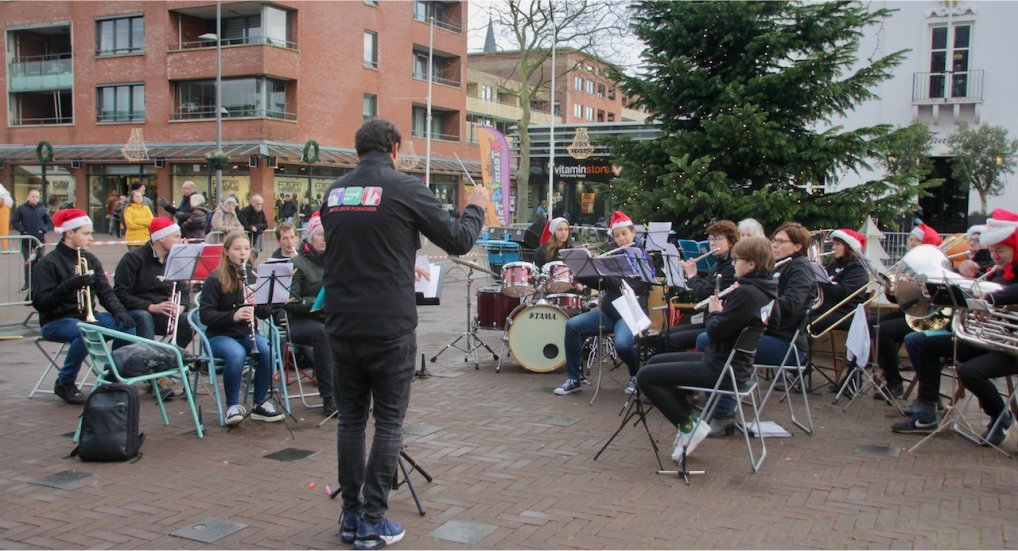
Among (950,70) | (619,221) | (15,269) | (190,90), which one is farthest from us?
(190,90)

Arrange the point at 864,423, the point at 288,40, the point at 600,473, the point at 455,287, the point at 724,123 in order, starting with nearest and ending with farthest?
the point at 600,473 < the point at 864,423 < the point at 724,123 < the point at 455,287 < the point at 288,40

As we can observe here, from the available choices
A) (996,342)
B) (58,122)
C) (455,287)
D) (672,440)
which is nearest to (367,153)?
(672,440)

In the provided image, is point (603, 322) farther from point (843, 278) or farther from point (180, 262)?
point (180, 262)

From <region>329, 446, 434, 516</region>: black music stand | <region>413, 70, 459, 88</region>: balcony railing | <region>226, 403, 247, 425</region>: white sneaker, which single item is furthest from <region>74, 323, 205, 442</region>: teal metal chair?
<region>413, 70, 459, 88</region>: balcony railing

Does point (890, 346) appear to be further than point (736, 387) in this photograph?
Yes

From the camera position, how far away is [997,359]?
5.91 metres

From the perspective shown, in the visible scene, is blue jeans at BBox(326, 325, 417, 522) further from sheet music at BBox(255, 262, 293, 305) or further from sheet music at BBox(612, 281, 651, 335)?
sheet music at BBox(612, 281, 651, 335)

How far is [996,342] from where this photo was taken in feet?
18.8

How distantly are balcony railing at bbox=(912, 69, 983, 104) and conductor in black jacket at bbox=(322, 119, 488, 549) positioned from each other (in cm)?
2164

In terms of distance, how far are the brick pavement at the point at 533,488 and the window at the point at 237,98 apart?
29886 mm

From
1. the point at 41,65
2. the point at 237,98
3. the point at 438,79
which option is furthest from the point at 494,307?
the point at 41,65

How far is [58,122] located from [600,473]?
42062 millimetres

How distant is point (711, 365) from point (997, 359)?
213cm

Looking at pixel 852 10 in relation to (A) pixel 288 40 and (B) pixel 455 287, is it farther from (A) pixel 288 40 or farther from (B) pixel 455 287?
(A) pixel 288 40
